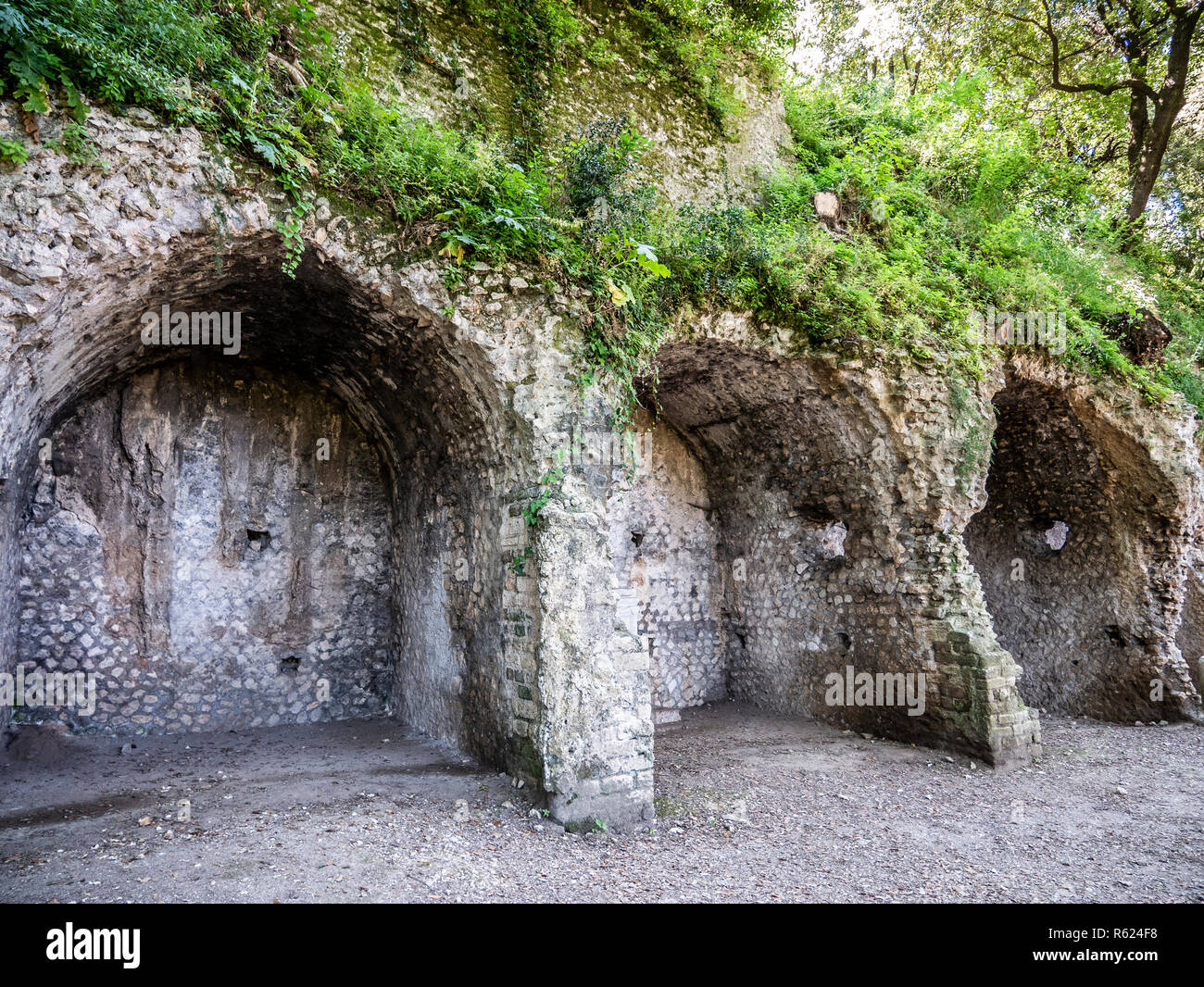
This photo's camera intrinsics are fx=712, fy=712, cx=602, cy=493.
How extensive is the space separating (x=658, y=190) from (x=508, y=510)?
190 inches

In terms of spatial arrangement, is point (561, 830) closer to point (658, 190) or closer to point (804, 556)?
point (804, 556)

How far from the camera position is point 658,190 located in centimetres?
840

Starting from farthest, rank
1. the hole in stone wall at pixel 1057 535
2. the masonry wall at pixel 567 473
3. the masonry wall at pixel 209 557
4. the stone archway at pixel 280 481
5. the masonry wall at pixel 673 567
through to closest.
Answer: the hole in stone wall at pixel 1057 535
the masonry wall at pixel 673 567
the masonry wall at pixel 209 557
the stone archway at pixel 280 481
the masonry wall at pixel 567 473

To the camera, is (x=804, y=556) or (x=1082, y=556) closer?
(x=804, y=556)

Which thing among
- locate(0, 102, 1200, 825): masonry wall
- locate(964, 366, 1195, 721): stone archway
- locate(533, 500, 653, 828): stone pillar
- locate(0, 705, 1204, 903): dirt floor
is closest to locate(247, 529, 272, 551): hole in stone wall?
locate(0, 102, 1200, 825): masonry wall

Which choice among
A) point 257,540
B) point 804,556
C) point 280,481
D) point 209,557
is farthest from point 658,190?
point 209,557

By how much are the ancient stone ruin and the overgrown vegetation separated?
10.9 inches

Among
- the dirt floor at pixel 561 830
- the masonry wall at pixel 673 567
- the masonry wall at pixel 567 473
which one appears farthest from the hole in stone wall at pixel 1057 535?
the masonry wall at pixel 673 567

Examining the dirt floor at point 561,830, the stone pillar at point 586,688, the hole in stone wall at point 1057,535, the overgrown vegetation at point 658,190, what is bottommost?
the dirt floor at point 561,830

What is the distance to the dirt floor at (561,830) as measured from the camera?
160 inches

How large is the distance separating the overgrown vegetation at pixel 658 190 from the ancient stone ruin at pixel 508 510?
28cm

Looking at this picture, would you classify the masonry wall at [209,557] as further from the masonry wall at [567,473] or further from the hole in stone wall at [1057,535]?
the hole in stone wall at [1057,535]

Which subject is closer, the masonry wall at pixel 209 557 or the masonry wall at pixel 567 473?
the masonry wall at pixel 567 473

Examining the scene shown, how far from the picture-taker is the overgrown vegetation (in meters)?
4.52
